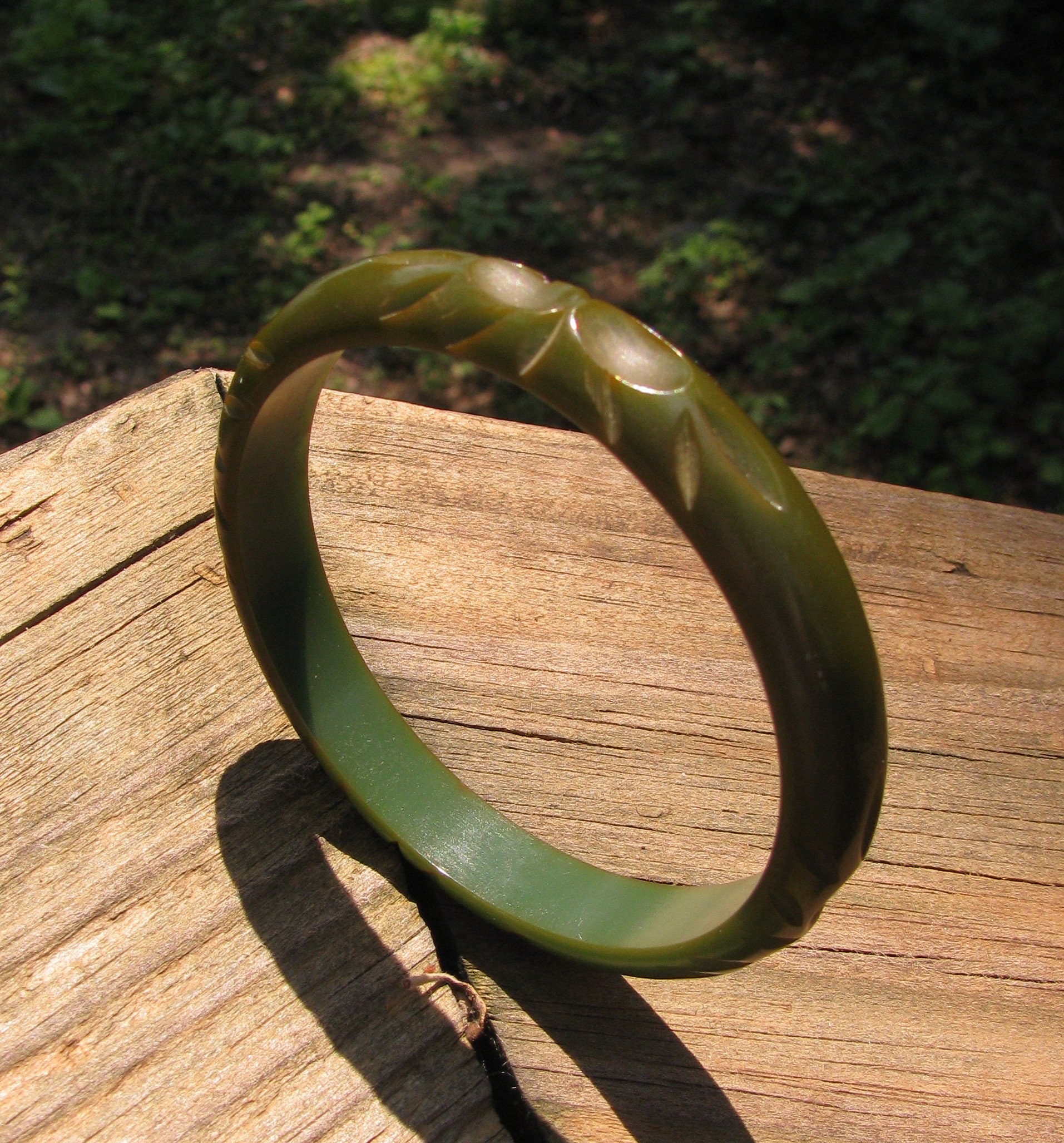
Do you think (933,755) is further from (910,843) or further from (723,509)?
(723,509)

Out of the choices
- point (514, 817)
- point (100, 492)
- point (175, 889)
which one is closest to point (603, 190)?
point (100, 492)

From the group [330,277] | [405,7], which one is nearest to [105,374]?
[405,7]

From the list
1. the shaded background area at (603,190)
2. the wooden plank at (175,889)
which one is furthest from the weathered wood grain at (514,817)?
the shaded background area at (603,190)

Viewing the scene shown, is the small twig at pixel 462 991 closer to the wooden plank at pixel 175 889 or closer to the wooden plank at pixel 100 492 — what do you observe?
the wooden plank at pixel 175 889

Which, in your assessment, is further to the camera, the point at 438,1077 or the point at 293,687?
the point at 293,687

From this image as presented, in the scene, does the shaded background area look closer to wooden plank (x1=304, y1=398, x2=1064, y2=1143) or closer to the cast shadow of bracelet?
wooden plank (x1=304, y1=398, x2=1064, y2=1143)
